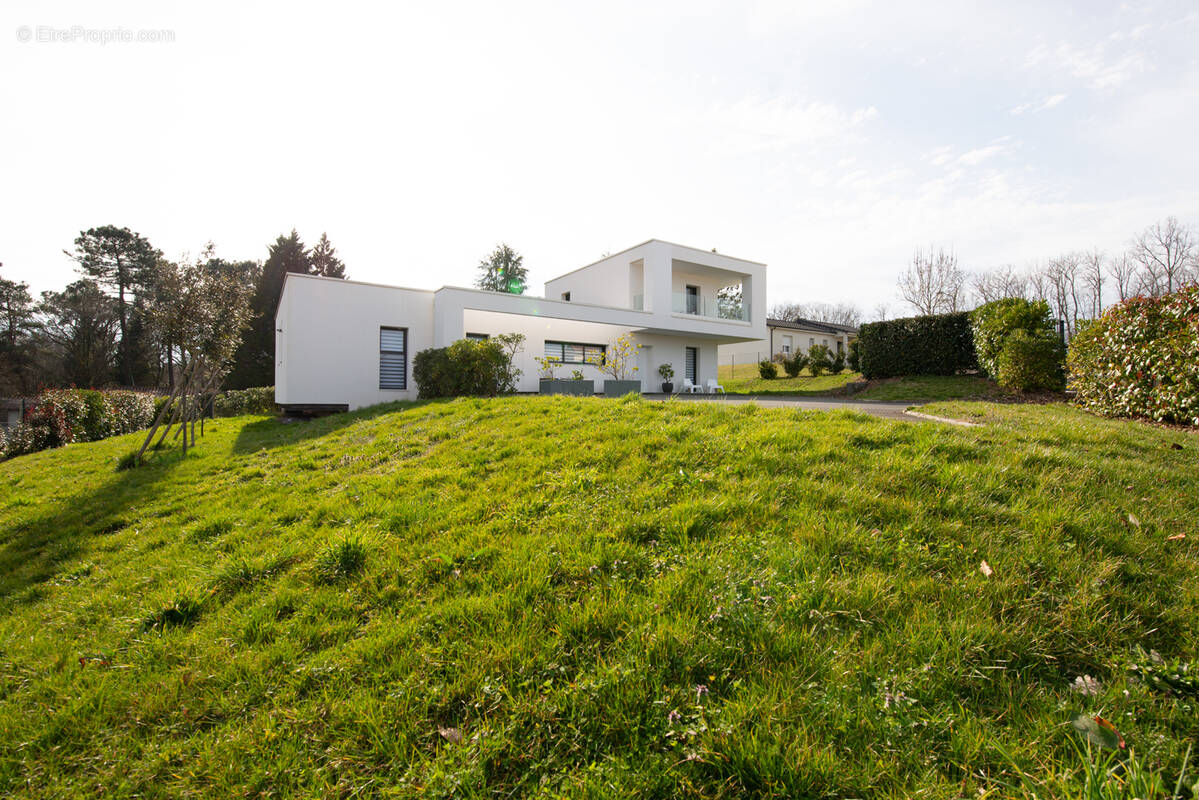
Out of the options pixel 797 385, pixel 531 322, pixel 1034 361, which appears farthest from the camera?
pixel 797 385

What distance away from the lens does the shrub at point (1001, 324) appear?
41.3ft

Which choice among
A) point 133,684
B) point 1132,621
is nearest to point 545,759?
point 133,684

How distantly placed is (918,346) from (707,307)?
8.83 meters

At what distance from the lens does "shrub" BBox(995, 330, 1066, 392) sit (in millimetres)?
11633

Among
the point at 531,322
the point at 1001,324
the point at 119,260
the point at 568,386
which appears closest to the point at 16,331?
the point at 119,260

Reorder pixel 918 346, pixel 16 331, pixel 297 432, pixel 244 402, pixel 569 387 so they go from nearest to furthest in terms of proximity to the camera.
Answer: pixel 297 432, pixel 569 387, pixel 918 346, pixel 244 402, pixel 16 331

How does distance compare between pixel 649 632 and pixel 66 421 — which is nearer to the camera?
pixel 649 632

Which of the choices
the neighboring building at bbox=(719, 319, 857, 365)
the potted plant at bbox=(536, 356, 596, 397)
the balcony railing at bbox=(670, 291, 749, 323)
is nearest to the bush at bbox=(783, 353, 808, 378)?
the balcony railing at bbox=(670, 291, 749, 323)

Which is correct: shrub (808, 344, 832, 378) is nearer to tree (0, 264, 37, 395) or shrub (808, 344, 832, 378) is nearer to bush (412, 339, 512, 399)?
bush (412, 339, 512, 399)

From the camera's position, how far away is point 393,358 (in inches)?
612

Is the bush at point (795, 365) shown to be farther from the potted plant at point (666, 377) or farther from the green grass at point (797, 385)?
the potted plant at point (666, 377)

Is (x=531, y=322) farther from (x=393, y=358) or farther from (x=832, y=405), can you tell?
(x=832, y=405)

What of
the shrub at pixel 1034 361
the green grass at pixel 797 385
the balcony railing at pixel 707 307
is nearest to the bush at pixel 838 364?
the green grass at pixel 797 385

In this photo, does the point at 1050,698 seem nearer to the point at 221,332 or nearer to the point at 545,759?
the point at 545,759
